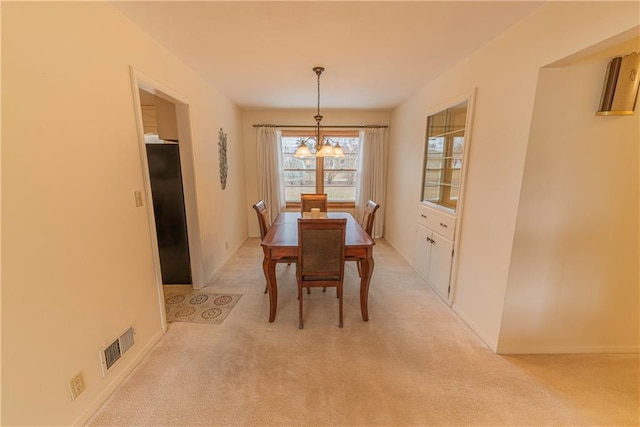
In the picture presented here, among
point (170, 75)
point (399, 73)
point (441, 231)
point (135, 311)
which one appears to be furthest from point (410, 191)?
point (135, 311)

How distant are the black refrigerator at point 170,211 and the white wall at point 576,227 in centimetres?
309

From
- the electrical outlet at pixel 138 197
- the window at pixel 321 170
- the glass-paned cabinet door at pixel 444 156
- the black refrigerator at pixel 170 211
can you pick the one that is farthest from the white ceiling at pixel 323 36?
the window at pixel 321 170

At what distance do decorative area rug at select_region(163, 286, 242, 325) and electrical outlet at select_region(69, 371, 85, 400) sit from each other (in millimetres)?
919

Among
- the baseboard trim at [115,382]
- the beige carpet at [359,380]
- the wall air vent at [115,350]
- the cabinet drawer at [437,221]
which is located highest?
the cabinet drawer at [437,221]

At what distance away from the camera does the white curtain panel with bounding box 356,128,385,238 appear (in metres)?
4.57

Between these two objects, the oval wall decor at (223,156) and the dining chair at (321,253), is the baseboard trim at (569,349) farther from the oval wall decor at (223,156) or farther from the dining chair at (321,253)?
the oval wall decor at (223,156)

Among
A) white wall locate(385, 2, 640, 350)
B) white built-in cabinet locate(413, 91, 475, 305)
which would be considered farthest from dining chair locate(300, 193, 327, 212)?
white wall locate(385, 2, 640, 350)

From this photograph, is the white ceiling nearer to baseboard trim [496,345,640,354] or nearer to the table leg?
the table leg

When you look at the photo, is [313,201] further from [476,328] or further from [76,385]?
[76,385]

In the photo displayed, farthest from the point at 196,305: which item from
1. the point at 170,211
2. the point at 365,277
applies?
the point at 365,277

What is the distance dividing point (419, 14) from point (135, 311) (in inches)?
109

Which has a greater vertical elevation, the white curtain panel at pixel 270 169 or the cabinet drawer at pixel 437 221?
the white curtain panel at pixel 270 169

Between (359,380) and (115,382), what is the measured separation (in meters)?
1.54

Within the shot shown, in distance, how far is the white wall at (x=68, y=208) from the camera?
106cm
